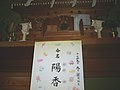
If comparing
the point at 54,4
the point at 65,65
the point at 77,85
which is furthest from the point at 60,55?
the point at 54,4

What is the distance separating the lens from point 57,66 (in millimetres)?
2354

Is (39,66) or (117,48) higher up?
(117,48)

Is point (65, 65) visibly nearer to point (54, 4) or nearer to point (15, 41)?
point (15, 41)

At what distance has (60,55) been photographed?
7.93 ft

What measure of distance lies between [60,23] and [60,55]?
639mm

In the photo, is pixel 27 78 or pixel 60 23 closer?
pixel 27 78

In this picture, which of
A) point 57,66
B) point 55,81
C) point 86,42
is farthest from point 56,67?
point 86,42

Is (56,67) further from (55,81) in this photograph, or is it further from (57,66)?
(55,81)

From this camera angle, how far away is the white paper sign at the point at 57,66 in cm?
226

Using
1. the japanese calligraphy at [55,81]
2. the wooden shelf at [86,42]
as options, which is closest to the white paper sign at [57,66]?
the japanese calligraphy at [55,81]

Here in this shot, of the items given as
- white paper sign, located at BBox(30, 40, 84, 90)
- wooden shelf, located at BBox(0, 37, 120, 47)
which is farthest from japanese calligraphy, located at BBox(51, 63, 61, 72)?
wooden shelf, located at BBox(0, 37, 120, 47)

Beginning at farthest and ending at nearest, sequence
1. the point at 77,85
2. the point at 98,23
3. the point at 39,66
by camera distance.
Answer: the point at 98,23, the point at 39,66, the point at 77,85

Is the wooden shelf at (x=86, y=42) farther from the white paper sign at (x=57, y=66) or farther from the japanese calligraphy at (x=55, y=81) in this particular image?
the japanese calligraphy at (x=55, y=81)

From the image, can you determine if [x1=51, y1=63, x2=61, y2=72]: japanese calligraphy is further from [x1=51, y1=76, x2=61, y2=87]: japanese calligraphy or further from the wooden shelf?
the wooden shelf
